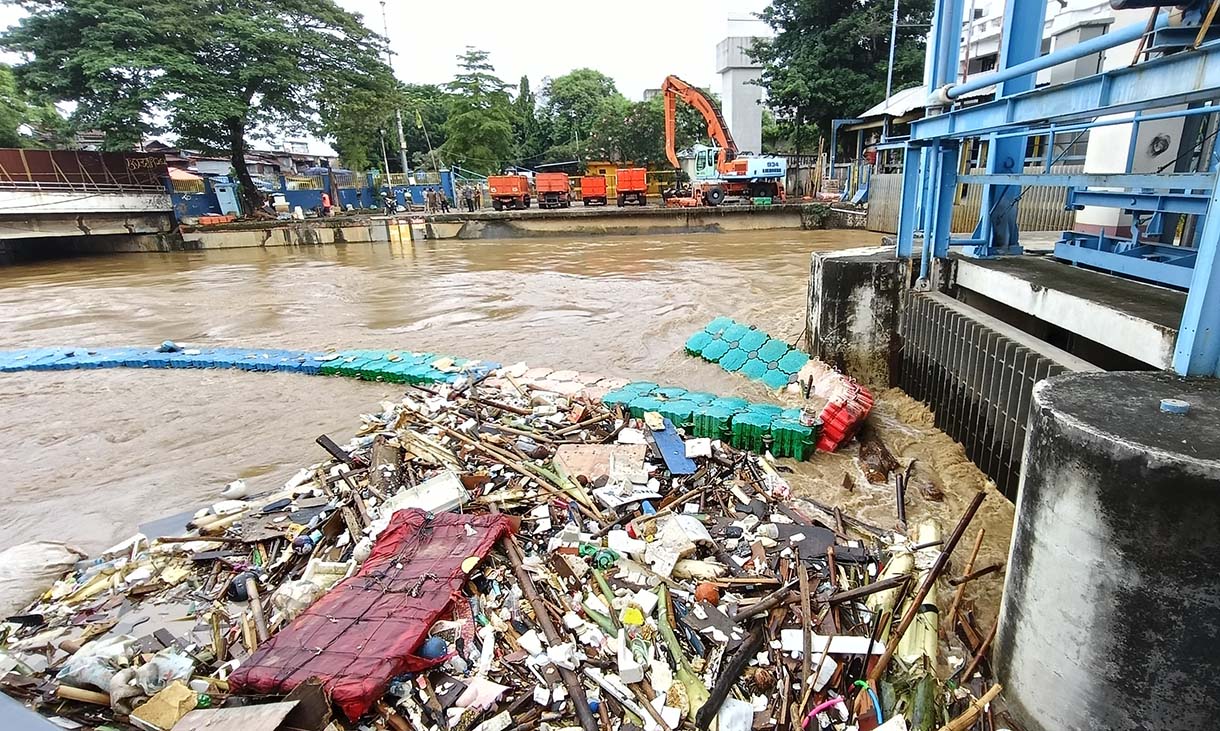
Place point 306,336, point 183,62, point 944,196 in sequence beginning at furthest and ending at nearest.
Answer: point 183,62, point 306,336, point 944,196

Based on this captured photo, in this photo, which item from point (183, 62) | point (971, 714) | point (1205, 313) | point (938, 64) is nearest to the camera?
point (971, 714)

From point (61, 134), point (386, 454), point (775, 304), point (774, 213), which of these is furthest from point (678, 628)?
point (61, 134)

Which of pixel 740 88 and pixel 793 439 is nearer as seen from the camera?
pixel 793 439

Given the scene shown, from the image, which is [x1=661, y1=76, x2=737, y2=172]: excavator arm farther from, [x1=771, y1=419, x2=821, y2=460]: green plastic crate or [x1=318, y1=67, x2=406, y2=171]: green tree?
[x1=771, y1=419, x2=821, y2=460]: green plastic crate

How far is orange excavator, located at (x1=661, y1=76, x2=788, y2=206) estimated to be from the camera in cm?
2956

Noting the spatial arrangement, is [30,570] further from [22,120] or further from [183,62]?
[22,120]

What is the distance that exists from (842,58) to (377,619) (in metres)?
→ 34.8

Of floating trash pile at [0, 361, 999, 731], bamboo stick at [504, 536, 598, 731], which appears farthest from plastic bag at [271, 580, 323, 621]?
bamboo stick at [504, 536, 598, 731]

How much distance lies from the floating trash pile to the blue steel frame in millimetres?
2152

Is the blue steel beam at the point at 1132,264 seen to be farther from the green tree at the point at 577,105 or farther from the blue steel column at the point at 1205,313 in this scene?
the green tree at the point at 577,105

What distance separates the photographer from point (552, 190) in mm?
31734

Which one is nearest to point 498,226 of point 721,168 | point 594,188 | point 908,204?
point 594,188

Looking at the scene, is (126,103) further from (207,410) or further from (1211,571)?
(1211,571)

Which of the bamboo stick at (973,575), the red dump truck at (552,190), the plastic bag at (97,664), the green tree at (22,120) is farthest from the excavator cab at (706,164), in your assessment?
the green tree at (22,120)
